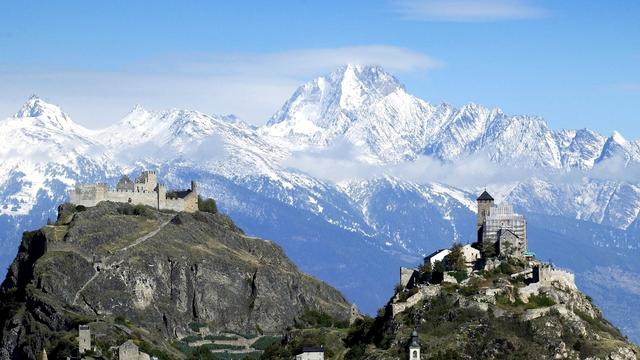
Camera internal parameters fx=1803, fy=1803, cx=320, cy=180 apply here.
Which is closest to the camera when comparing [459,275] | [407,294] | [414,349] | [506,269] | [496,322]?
[414,349]

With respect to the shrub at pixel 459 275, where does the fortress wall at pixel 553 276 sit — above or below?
above

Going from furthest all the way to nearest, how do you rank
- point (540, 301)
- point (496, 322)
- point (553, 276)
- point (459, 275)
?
point (459, 275) → point (553, 276) → point (540, 301) → point (496, 322)

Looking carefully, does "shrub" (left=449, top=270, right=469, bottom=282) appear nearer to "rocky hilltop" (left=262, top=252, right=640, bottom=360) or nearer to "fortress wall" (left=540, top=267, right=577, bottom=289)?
"rocky hilltop" (left=262, top=252, right=640, bottom=360)

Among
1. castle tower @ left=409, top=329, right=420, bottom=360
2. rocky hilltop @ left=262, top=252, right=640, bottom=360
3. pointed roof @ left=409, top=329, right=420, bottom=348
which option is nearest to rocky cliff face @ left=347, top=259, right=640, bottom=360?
rocky hilltop @ left=262, top=252, right=640, bottom=360

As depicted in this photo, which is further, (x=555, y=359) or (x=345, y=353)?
(x=345, y=353)

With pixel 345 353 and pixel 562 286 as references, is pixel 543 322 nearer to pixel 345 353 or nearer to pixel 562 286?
pixel 562 286

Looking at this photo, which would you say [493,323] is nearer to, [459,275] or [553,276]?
[459,275]

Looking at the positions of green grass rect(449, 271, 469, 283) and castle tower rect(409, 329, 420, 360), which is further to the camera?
green grass rect(449, 271, 469, 283)

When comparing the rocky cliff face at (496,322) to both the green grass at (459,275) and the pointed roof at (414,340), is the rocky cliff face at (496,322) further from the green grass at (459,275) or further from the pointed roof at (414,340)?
the pointed roof at (414,340)

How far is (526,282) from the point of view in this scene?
640 feet

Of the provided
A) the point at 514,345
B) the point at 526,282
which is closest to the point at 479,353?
the point at 514,345

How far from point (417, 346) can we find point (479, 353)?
21.0 feet

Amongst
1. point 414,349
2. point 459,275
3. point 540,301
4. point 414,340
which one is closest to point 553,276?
point 540,301

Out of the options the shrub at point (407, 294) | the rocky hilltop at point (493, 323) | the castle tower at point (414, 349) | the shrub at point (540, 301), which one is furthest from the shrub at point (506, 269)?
the castle tower at point (414, 349)
